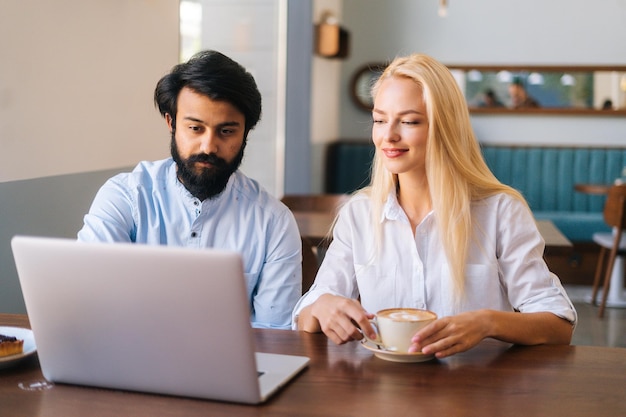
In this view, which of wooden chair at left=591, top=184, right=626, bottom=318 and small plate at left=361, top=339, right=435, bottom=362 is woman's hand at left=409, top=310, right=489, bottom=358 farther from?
wooden chair at left=591, top=184, right=626, bottom=318

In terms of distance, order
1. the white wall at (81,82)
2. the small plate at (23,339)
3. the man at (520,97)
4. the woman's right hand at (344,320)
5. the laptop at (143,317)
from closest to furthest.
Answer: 1. the laptop at (143,317)
2. the small plate at (23,339)
3. the woman's right hand at (344,320)
4. the white wall at (81,82)
5. the man at (520,97)

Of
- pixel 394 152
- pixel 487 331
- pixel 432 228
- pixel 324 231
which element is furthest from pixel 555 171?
pixel 487 331

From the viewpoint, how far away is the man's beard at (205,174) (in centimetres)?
206

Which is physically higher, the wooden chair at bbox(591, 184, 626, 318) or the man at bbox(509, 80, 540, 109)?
the man at bbox(509, 80, 540, 109)

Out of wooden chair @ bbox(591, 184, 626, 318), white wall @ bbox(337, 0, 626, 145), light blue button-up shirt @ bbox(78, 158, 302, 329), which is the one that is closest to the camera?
light blue button-up shirt @ bbox(78, 158, 302, 329)

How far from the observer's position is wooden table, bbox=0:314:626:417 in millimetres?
1240

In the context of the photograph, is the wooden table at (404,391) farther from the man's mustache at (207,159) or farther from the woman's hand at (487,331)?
the man's mustache at (207,159)

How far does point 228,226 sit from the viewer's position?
217 centimetres

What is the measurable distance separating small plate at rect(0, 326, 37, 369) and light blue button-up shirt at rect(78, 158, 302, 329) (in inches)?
19.7

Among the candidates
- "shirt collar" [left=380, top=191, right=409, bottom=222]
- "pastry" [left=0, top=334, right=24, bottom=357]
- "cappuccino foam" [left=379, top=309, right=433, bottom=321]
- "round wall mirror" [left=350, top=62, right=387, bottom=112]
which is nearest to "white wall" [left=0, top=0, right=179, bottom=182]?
"pastry" [left=0, top=334, right=24, bottom=357]

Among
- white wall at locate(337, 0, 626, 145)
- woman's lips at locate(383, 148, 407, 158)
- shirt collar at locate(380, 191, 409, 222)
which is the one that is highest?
white wall at locate(337, 0, 626, 145)

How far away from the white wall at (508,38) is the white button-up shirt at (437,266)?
5483 mm

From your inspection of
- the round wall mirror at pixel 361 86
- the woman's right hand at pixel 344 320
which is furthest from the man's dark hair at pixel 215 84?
the round wall mirror at pixel 361 86

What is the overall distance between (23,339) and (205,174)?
2.25 feet
